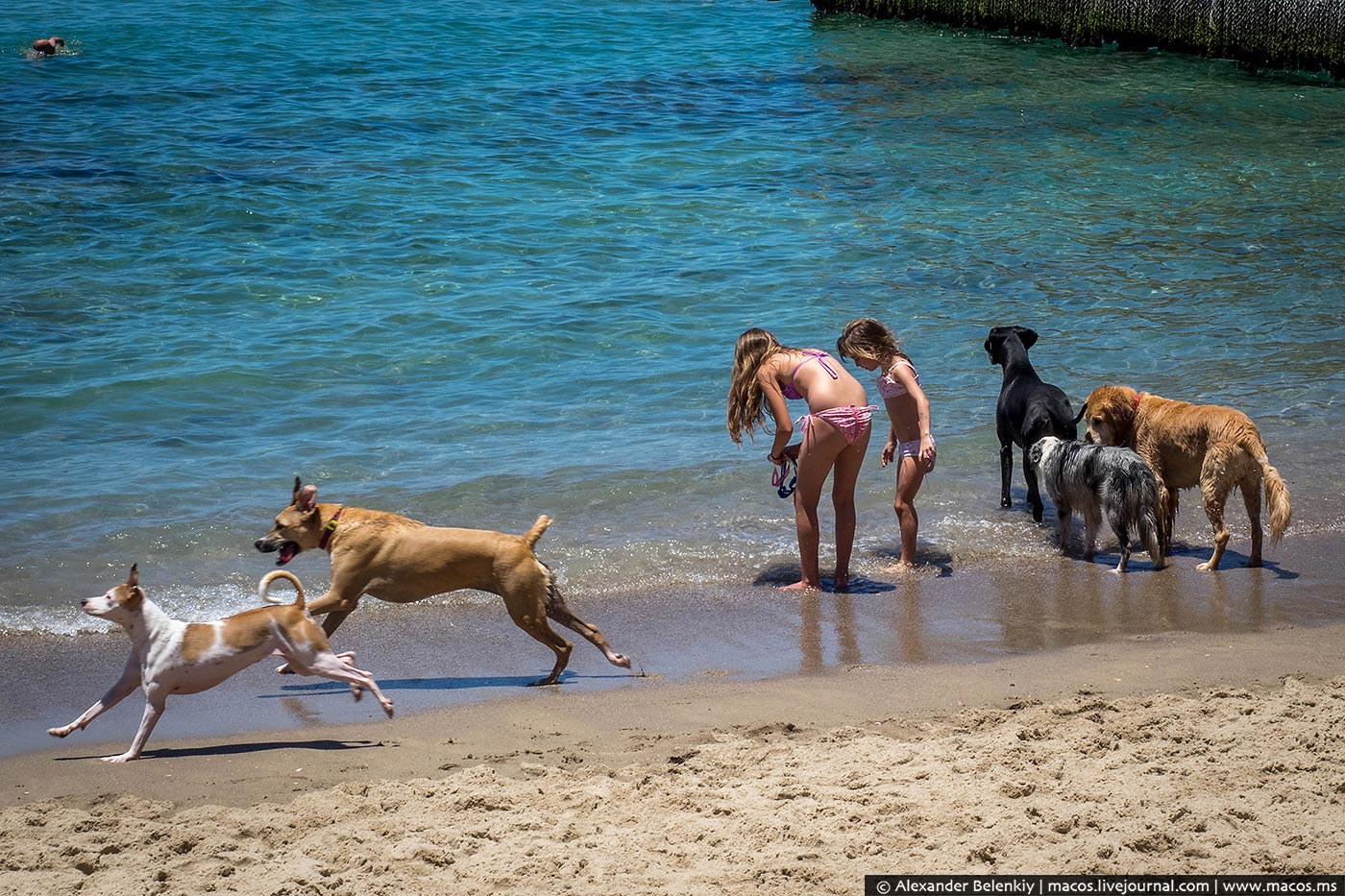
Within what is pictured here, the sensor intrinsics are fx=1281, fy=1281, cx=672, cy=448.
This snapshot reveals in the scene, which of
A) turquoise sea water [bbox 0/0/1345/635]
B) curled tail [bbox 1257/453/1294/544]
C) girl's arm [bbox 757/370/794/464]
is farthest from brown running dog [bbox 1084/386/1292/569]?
girl's arm [bbox 757/370/794/464]

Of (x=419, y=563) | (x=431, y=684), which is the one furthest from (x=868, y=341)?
(x=431, y=684)

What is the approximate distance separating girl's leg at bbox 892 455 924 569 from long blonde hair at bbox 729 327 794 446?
1025mm

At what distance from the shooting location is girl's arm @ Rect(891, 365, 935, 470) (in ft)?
25.2

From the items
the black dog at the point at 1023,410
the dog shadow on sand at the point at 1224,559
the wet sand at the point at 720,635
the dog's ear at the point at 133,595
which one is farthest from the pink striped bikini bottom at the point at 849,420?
the dog's ear at the point at 133,595

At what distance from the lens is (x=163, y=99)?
20.8 metres

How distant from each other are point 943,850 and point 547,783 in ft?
5.21

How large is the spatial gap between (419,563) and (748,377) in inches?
96.6

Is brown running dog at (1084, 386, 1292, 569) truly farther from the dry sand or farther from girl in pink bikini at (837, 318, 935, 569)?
the dry sand

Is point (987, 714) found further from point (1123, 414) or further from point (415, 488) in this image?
point (415, 488)

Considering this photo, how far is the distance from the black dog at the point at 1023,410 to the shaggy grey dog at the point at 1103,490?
0.35 meters

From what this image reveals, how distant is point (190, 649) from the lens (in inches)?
219

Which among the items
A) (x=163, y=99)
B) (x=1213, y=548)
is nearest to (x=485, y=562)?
(x=1213, y=548)

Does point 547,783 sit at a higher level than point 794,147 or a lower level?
lower

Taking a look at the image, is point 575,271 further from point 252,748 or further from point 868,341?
point 252,748
